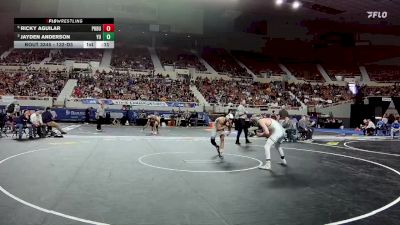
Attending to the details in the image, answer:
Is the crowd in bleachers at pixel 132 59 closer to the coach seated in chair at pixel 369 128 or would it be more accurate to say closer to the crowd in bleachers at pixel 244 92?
the crowd in bleachers at pixel 244 92

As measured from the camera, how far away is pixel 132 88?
3450 cm

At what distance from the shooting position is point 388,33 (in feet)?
145

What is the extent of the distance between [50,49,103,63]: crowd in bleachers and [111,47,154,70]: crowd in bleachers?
1.89 meters

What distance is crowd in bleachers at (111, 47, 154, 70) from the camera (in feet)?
130

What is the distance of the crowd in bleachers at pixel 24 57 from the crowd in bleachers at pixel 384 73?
38.2 m

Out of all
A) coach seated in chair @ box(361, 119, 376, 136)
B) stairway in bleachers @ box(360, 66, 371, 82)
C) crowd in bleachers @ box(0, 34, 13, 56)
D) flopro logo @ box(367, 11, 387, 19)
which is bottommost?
coach seated in chair @ box(361, 119, 376, 136)

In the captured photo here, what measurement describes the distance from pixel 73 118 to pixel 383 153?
22.2 meters

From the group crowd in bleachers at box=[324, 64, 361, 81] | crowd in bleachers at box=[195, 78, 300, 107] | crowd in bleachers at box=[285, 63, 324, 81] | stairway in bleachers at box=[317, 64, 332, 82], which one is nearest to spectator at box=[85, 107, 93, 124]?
crowd in bleachers at box=[195, 78, 300, 107]

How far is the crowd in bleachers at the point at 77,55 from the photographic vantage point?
38656 millimetres

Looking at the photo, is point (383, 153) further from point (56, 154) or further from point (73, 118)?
point (73, 118)

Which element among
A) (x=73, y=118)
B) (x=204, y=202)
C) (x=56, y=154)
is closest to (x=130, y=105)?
(x=73, y=118)

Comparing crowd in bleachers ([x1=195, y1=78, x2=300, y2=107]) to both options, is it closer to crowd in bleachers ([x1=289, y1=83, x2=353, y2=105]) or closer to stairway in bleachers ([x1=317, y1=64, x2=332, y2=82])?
crowd in bleachers ([x1=289, y1=83, x2=353, y2=105])

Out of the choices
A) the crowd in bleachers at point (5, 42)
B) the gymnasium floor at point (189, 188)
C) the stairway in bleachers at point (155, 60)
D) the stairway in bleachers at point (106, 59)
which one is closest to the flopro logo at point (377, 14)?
the stairway in bleachers at point (155, 60)

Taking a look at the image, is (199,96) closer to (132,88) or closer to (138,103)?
(132,88)
